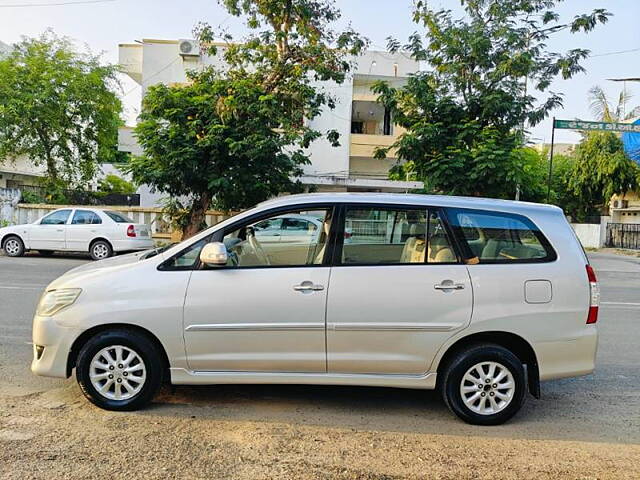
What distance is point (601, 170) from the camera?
106 feet

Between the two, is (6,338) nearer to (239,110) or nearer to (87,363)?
(87,363)

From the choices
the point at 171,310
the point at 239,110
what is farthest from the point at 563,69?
the point at 171,310

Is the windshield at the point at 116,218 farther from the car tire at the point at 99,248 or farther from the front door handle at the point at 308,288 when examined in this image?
the front door handle at the point at 308,288

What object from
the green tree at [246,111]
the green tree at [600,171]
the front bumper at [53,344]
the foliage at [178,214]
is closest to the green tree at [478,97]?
the green tree at [246,111]

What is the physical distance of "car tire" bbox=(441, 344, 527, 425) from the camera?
4000 mm

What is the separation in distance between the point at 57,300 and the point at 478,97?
1296 centimetres

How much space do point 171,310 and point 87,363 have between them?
790mm

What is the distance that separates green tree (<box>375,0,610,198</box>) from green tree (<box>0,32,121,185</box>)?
12.6 metres

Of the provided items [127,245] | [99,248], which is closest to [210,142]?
[127,245]

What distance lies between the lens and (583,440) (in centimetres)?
385

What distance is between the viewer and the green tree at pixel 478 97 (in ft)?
45.3

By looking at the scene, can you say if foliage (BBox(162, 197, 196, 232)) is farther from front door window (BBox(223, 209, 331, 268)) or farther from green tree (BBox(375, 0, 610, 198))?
front door window (BBox(223, 209, 331, 268))

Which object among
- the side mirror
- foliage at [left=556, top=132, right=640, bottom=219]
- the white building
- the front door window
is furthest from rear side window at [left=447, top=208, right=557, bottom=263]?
foliage at [left=556, top=132, right=640, bottom=219]

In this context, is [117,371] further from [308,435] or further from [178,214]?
[178,214]
